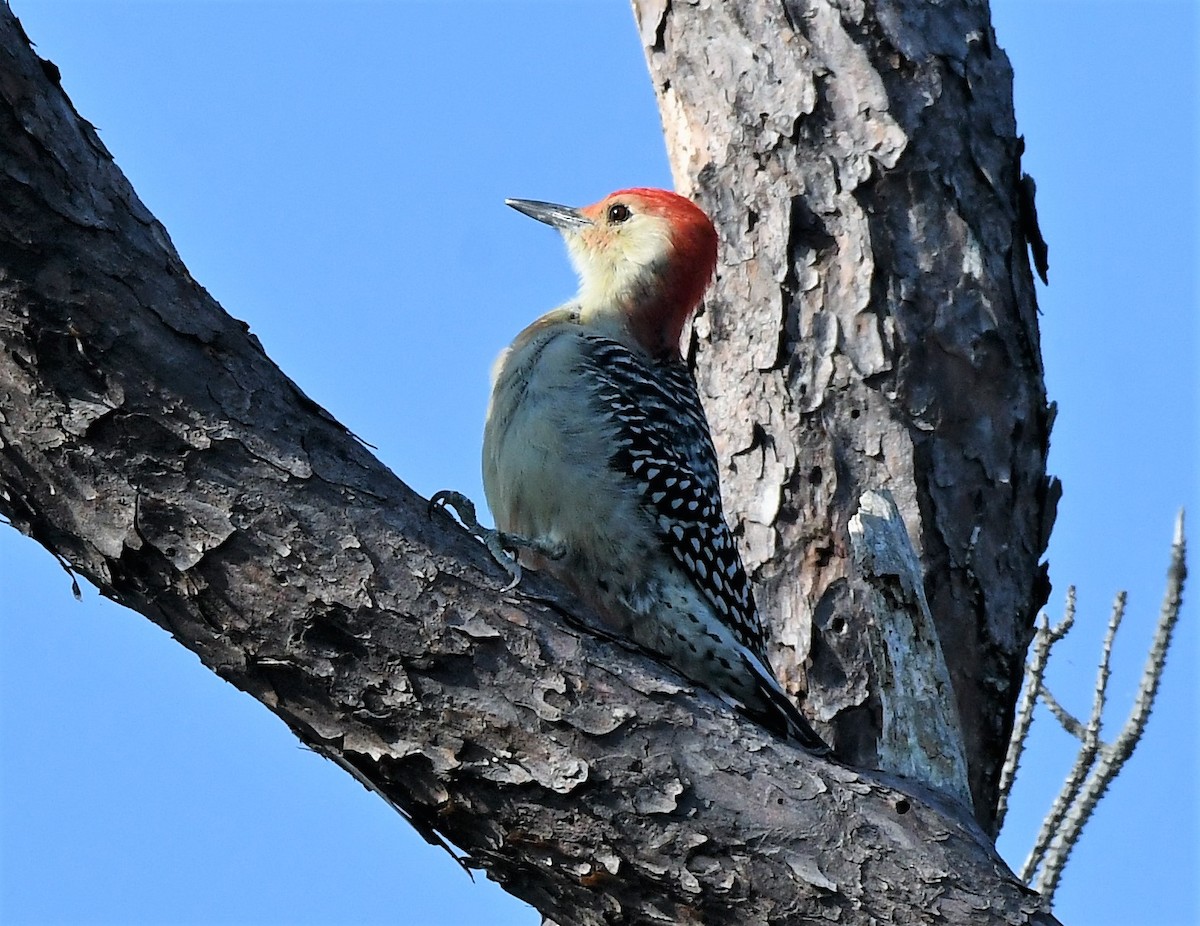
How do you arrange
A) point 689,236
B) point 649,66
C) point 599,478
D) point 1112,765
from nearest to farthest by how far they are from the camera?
point 599,478 < point 1112,765 < point 689,236 < point 649,66

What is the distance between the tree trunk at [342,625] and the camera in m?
3.95

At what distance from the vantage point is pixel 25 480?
3980 millimetres

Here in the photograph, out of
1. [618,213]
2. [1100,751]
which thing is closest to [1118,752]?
[1100,751]

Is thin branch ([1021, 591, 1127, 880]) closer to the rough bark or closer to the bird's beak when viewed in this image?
the rough bark

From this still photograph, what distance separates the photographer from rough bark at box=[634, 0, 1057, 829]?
5996 mm

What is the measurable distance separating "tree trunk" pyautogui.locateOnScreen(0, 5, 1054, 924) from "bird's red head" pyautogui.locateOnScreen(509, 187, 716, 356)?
2.73 metres

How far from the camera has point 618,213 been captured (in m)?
7.08

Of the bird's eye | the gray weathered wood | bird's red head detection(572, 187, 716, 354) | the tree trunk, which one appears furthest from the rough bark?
the tree trunk

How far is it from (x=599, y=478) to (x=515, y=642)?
149cm

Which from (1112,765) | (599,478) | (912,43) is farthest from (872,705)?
(912,43)

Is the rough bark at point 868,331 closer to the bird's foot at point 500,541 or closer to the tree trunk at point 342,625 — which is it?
the bird's foot at point 500,541

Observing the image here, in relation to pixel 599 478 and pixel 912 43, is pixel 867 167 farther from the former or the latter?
pixel 599 478

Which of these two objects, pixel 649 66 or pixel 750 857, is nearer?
pixel 750 857

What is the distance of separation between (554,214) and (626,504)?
244 cm
